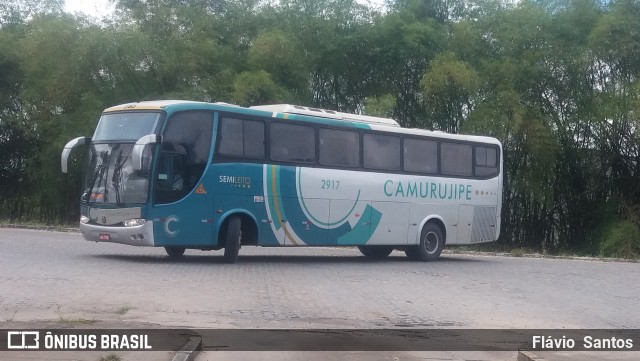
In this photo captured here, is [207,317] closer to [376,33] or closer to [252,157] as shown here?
[252,157]

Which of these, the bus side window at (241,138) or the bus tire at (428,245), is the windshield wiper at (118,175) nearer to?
the bus side window at (241,138)

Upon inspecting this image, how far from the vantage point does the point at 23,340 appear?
8539 millimetres

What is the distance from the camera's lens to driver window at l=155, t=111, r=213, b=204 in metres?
17.7

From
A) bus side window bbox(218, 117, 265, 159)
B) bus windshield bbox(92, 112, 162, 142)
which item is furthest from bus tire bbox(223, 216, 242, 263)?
bus windshield bbox(92, 112, 162, 142)

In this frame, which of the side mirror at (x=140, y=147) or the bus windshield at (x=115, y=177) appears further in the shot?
the bus windshield at (x=115, y=177)

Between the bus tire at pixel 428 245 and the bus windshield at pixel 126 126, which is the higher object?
the bus windshield at pixel 126 126

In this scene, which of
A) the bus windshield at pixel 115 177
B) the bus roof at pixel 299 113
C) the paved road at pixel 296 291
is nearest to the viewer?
the paved road at pixel 296 291

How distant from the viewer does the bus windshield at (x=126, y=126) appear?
1783 cm

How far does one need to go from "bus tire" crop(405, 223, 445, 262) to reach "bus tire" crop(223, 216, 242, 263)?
586 cm

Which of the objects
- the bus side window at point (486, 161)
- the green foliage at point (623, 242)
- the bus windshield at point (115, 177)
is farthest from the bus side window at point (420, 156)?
the green foliage at point (623, 242)

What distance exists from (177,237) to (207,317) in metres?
6.61

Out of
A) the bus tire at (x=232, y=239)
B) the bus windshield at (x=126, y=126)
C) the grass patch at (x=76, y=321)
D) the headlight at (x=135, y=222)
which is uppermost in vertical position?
the bus windshield at (x=126, y=126)

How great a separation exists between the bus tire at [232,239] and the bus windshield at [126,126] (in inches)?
103

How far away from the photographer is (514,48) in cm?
2844
